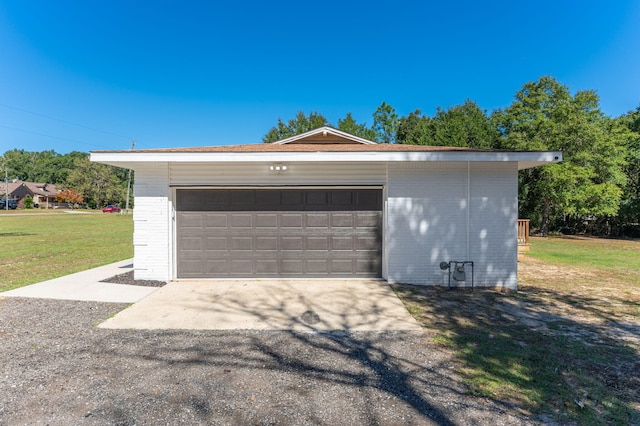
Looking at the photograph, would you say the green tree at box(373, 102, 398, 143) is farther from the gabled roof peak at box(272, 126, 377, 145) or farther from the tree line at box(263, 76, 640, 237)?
the gabled roof peak at box(272, 126, 377, 145)

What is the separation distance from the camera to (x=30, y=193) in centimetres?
6500

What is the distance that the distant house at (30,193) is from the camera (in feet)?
204

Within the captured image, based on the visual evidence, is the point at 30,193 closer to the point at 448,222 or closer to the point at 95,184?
the point at 95,184

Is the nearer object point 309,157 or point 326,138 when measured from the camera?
point 309,157

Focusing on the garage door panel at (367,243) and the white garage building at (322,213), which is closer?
the white garage building at (322,213)

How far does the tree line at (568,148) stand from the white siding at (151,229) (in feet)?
68.6

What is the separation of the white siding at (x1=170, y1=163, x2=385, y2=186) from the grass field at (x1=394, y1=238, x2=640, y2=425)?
104 inches

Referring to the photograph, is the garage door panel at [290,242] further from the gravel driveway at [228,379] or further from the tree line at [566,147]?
the tree line at [566,147]

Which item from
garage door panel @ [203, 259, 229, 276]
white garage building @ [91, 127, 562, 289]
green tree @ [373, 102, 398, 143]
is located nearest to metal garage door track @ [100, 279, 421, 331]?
garage door panel @ [203, 259, 229, 276]

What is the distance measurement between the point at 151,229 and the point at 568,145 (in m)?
23.8

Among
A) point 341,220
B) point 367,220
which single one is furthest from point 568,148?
point 341,220

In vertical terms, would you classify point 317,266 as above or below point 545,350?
above

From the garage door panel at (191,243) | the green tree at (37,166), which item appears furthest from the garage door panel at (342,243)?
the green tree at (37,166)

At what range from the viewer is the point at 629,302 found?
6.06 m
